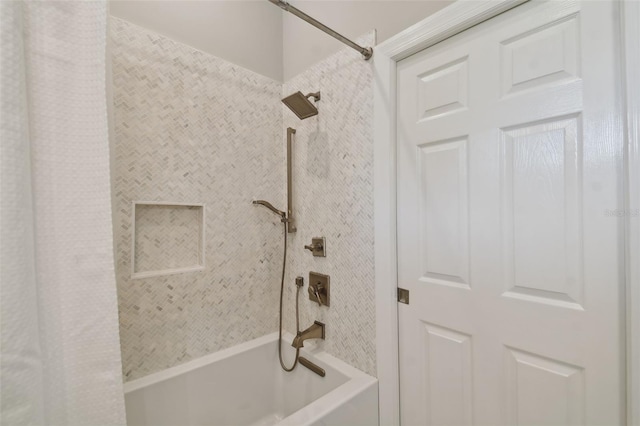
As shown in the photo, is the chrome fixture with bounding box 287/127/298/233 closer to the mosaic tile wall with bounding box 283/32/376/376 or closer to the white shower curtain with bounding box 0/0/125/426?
the mosaic tile wall with bounding box 283/32/376/376

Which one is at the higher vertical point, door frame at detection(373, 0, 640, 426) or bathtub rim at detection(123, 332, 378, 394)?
door frame at detection(373, 0, 640, 426)

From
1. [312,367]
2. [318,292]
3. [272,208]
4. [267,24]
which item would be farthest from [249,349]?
[267,24]

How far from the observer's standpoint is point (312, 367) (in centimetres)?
145

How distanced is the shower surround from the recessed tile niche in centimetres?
4

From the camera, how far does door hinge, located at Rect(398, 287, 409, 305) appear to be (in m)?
1.19

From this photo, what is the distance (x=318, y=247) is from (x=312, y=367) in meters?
0.63

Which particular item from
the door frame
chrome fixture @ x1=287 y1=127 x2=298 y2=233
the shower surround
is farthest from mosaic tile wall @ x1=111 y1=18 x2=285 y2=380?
the door frame

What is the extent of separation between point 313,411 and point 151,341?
2.66 ft

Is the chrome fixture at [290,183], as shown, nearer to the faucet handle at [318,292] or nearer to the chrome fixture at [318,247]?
the chrome fixture at [318,247]

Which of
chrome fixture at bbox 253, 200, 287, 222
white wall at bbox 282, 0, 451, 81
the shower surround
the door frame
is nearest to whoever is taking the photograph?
the door frame

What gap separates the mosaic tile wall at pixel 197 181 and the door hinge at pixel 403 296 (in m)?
0.80

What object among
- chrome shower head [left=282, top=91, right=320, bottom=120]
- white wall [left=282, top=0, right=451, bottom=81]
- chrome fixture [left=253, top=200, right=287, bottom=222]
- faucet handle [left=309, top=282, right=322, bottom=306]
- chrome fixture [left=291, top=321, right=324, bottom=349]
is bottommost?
chrome fixture [left=291, top=321, right=324, bottom=349]

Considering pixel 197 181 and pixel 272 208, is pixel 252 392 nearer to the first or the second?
pixel 272 208

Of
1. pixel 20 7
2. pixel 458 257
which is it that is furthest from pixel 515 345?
pixel 20 7
